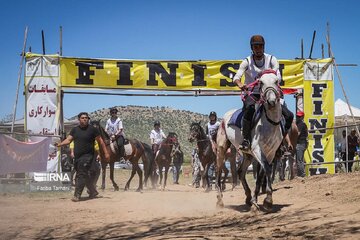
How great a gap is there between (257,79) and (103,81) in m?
11.0

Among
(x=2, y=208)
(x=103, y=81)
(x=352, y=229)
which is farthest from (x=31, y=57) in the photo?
(x=352, y=229)

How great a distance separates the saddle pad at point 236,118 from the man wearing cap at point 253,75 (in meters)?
0.28

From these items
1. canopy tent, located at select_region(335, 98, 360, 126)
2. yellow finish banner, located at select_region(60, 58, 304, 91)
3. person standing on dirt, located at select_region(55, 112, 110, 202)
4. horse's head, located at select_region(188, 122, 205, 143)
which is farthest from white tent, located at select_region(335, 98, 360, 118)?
person standing on dirt, located at select_region(55, 112, 110, 202)

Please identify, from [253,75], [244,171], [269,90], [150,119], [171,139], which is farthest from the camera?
[150,119]

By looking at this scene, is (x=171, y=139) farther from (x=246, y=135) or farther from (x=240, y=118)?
(x=246, y=135)

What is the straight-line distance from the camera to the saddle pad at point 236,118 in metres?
9.08

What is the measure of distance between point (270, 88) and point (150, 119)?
11749 cm

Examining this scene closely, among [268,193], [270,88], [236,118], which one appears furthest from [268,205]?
[270,88]

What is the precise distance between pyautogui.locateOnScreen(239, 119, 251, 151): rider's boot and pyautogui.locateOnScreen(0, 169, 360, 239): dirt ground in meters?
1.18

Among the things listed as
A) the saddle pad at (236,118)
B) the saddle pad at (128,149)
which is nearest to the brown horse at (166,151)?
the saddle pad at (128,149)

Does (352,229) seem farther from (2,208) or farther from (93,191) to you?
(93,191)

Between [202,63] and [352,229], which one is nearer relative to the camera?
[352,229]

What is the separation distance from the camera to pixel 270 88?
7824 mm

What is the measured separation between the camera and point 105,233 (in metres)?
6.92
